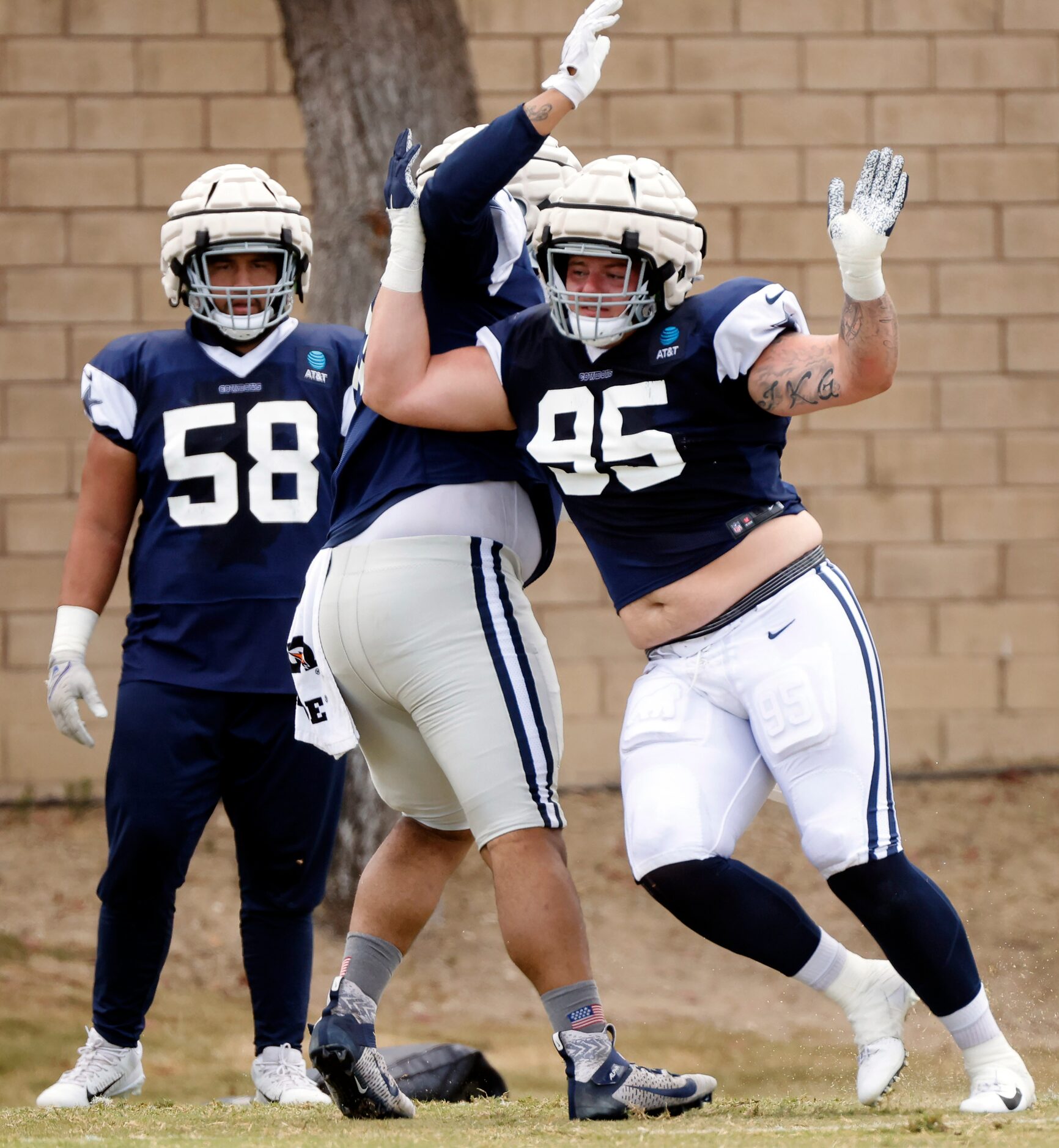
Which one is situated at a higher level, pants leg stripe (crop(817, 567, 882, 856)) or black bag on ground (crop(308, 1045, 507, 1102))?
pants leg stripe (crop(817, 567, 882, 856))

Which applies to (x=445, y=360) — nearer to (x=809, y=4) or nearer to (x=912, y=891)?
(x=912, y=891)

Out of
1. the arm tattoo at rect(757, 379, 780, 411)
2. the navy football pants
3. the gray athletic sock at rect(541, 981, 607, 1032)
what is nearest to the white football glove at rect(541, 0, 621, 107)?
the arm tattoo at rect(757, 379, 780, 411)

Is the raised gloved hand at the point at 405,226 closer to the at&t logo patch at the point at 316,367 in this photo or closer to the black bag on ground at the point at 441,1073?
the at&t logo patch at the point at 316,367

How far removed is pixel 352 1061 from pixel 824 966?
82cm

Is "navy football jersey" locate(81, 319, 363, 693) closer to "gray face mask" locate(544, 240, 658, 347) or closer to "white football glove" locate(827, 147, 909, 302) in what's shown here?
"gray face mask" locate(544, 240, 658, 347)

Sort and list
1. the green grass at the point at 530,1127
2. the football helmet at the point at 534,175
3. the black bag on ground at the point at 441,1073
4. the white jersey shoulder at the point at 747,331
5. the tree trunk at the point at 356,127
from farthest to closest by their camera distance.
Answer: the tree trunk at the point at 356,127 → the black bag on ground at the point at 441,1073 → the football helmet at the point at 534,175 → the white jersey shoulder at the point at 747,331 → the green grass at the point at 530,1127

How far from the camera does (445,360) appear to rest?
9.91 feet

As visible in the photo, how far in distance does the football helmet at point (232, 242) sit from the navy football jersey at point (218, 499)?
0.36 feet

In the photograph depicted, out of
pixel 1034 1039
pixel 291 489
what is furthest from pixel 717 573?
pixel 1034 1039

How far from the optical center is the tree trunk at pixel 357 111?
19.2 ft

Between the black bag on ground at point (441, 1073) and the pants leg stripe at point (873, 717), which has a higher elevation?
the pants leg stripe at point (873, 717)

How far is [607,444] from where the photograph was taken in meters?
2.86

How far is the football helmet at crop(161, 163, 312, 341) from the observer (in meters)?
3.53

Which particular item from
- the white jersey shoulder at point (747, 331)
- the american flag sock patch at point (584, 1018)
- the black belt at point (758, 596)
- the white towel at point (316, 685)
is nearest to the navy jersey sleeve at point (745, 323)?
the white jersey shoulder at point (747, 331)
